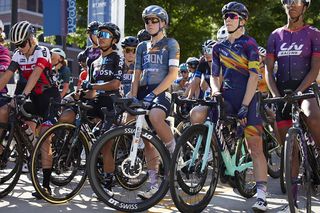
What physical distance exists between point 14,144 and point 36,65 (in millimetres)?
982

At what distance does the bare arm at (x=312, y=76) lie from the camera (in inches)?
214

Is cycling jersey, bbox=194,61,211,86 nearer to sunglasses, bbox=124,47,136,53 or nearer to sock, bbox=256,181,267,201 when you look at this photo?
sunglasses, bbox=124,47,136,53

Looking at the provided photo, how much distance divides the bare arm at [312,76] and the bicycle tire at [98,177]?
1.56 metres

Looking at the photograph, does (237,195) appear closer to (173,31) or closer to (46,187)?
(46,187)

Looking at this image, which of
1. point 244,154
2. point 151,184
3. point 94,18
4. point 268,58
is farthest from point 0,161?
point 94,18

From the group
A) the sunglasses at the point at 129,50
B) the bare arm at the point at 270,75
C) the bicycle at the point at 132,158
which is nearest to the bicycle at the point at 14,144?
the bicycle at the point at 132,158

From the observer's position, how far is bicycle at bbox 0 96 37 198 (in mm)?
6008

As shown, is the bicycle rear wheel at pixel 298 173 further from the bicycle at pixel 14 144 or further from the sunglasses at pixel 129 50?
the sunglasses at pixel 129 50

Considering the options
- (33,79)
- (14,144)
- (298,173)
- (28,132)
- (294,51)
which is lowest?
(298,173)

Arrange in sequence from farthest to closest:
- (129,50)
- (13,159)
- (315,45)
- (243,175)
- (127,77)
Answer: (127,77) < (129,50) < (243,175) < (13,159) < (315,45)

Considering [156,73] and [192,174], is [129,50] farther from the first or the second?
[192,174]

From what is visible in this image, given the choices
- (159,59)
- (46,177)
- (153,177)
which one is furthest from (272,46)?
(46,177)

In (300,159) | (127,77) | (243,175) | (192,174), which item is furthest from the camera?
(127,77)

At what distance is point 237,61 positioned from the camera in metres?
5.68
